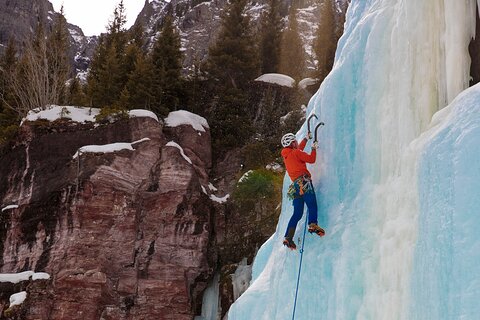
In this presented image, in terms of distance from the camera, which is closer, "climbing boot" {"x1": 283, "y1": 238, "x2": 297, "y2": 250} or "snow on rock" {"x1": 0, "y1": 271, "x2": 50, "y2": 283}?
"climbing boot" {"x1": 283, "y1": 238, "x2": 297, "y2": 250}

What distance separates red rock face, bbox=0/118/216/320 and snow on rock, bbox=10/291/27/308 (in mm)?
145

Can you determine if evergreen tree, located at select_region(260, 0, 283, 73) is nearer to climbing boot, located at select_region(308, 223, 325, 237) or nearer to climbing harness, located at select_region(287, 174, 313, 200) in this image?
climbing harness, located at select_region(287, 174, 313, 200)

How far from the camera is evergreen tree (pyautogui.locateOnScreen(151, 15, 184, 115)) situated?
69.5 feet

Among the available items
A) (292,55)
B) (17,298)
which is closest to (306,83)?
(292,55)

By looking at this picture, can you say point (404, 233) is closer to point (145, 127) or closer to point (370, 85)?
point (370, 85)

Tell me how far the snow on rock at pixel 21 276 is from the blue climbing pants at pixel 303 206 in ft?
33.8

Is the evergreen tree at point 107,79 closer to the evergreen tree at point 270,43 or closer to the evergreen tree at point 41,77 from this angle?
the evergreen tree at point 41,77

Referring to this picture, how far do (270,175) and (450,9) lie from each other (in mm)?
12297

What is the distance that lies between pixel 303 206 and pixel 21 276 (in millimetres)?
11007

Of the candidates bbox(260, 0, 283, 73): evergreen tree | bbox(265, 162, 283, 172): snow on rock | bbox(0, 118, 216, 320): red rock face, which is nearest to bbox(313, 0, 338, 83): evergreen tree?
bbox(260, 0, 283, 73): evergreen tree

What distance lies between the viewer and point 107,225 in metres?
16.3

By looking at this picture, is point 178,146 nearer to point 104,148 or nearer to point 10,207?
point 104,148

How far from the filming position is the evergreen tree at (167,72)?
69.5 feet

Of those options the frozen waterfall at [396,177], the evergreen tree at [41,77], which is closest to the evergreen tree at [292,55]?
the evergreen tree at [41,77]
